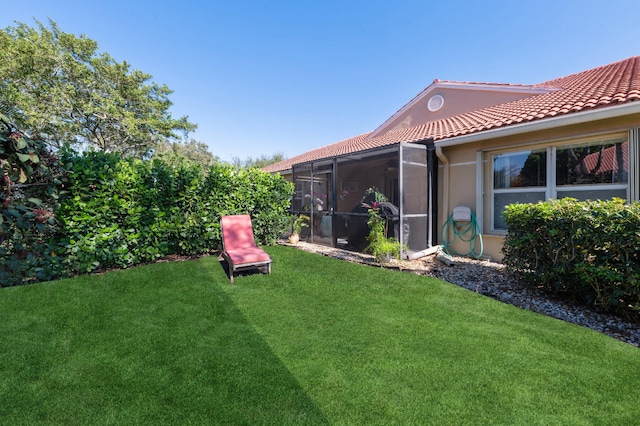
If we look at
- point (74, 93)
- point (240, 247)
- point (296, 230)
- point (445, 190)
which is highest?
point (74, 93)

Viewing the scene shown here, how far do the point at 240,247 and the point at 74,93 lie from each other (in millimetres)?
17848

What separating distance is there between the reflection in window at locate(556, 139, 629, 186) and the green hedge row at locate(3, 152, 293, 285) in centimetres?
733

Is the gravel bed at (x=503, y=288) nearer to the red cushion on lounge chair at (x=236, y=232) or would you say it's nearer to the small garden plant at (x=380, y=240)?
the small garden plant at (x=380, y=240)

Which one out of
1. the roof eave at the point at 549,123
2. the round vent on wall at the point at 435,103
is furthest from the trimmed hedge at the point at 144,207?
the round vent on wall at the point at 435,103

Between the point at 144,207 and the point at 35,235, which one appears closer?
the point at 35,235

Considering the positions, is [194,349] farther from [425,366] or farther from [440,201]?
[440,201]

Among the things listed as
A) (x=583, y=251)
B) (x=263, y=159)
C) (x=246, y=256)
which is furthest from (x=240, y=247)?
(x=263, y=159)

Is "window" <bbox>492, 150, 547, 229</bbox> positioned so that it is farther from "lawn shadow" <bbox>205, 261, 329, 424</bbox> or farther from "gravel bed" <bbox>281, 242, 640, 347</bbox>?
"lawn shadow" <bbox>205, 261, 329, 424</bbox>

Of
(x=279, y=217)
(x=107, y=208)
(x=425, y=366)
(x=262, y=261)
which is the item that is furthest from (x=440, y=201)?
(x=107, y=208)

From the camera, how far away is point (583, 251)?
4125 mm

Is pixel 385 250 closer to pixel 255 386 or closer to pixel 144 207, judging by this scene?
pixel 255 386

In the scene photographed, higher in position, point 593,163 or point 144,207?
point 593,163

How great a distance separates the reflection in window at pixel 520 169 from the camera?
21.0 feet

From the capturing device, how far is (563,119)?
5.46m
